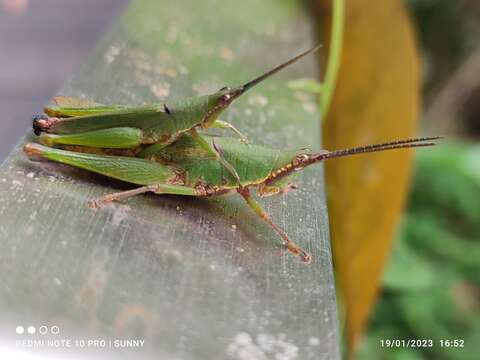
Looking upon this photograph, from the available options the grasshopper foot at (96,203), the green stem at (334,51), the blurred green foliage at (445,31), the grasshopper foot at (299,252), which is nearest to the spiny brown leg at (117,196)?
the grasshopper foot at (96,203)

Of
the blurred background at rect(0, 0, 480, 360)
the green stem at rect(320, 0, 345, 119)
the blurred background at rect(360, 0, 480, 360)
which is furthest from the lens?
the blurred background at rect(360, 0, 480, 360)

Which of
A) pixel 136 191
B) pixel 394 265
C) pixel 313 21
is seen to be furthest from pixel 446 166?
pixel 136 191

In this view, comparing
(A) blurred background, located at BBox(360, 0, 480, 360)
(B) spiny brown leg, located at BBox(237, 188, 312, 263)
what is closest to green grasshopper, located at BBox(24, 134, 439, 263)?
(B) spiny brown leg, located at BBox(237, 188, 312, 263)

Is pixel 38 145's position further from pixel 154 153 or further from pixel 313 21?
pixel 313 21

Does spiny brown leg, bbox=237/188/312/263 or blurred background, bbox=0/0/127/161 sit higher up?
blurred background, bbox=0/0/127/161

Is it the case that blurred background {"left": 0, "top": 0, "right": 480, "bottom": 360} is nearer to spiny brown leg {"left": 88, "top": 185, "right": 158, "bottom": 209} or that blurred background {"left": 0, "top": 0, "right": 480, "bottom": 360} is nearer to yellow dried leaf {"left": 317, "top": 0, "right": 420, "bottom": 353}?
yellow dried leaf {"left": 317, "top": 0, "right": 420, "bottom": 353}

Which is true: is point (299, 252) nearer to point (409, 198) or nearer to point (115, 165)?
point (115, 165)
